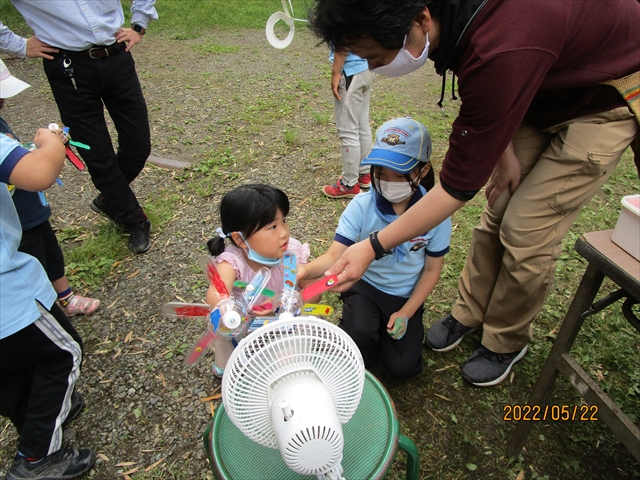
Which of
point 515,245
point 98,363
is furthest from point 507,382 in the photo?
point 98,363

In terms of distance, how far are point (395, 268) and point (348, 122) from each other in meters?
1.87

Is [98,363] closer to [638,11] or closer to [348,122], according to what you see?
[348,122]

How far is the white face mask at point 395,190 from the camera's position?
6.39 feet

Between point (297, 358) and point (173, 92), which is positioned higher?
point (297, 358)

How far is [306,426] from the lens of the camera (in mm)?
962

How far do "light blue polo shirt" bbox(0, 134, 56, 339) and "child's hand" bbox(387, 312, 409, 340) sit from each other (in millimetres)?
1433

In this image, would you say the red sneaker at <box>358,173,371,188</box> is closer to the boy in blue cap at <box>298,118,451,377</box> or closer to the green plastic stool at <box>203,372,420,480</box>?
the boy in blue cap at <box>298,118,451,377</box>

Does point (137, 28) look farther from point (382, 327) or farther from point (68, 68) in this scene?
point (382, 327)

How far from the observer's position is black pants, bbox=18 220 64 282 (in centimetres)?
211

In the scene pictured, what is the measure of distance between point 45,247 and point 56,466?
1134 mm

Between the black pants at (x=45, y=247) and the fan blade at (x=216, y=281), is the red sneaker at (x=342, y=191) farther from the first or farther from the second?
the fan blade at (x=216, y=281)

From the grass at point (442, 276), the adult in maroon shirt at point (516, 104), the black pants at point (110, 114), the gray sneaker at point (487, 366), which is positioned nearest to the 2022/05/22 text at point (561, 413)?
the grass at point (442, 276)

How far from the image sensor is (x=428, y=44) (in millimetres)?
1457

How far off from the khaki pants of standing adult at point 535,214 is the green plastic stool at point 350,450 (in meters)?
0.97
